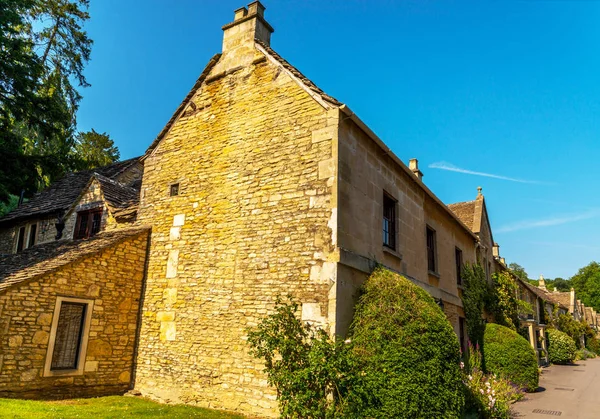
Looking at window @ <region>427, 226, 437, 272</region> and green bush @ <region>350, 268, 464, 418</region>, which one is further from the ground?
window @ <region>427, 226, 437, 272</region>

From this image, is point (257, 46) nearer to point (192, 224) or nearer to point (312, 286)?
point (192, 224)

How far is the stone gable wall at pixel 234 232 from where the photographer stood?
370 inches

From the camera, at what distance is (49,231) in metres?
17.3

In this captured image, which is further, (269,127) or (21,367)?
(269,127)

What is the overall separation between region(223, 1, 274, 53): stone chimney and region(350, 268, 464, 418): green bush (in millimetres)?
8675

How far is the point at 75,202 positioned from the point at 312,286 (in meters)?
11.9

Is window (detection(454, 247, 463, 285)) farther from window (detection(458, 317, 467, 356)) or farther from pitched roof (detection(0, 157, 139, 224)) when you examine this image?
pitched roof (detection(0, 157, 139, 224))

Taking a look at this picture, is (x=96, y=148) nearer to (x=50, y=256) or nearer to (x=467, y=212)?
(x=50, y=256)

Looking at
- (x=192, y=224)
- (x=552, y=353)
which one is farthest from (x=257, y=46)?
(x=552, y=353)

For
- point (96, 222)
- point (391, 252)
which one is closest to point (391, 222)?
point (391, 252)

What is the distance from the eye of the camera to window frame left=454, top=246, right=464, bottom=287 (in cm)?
1833

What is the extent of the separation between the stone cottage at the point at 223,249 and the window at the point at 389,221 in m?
0.04

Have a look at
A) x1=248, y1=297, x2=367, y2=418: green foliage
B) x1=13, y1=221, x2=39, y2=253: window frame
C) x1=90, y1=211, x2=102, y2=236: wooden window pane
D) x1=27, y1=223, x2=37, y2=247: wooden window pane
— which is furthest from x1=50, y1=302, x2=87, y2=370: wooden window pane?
x1=27, y1=223, x2=37, y2=247: wooden window pane

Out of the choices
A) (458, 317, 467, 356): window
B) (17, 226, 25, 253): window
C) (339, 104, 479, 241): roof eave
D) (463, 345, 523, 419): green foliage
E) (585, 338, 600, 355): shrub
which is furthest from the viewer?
(585, 338, 600, 355): shrub
